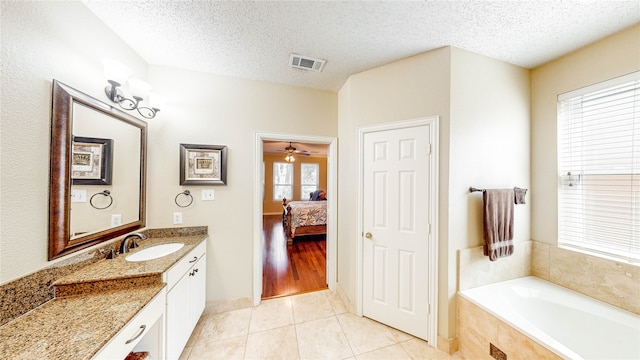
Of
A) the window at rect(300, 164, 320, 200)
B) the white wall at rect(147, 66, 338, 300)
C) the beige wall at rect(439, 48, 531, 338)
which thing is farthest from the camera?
the window at rect(300, 164, 320, 200)

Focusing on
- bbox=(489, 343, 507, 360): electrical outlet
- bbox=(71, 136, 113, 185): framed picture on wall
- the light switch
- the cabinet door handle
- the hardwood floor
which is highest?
bbox=(71, 136, 113, 185): framed picture on wall

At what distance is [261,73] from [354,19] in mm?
1116

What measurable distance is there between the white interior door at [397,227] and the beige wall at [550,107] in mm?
1199

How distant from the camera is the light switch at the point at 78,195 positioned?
1.21m

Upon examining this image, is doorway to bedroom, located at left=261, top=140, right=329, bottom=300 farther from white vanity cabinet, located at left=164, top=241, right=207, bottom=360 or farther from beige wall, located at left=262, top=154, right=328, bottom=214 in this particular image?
white vanity cabinet, located at left=164, top=241, right=207, bottom=360

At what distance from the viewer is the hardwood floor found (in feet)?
8.45

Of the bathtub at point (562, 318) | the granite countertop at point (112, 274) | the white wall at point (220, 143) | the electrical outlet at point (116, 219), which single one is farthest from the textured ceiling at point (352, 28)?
the bathtub at point (562, 318)

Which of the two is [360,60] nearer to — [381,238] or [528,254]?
[381,238]

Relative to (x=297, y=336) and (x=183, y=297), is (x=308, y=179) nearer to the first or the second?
(x=297, y=336)

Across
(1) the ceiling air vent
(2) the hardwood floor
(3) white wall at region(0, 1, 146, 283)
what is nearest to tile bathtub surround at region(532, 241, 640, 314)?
(2) the hardwood floor

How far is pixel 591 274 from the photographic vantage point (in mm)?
1624

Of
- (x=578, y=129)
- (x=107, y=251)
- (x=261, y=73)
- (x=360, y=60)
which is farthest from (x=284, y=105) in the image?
(x=578, y=129)

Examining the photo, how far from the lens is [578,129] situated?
5.67 ft

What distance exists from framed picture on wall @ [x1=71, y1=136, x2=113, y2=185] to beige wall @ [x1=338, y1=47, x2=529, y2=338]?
206 cm
